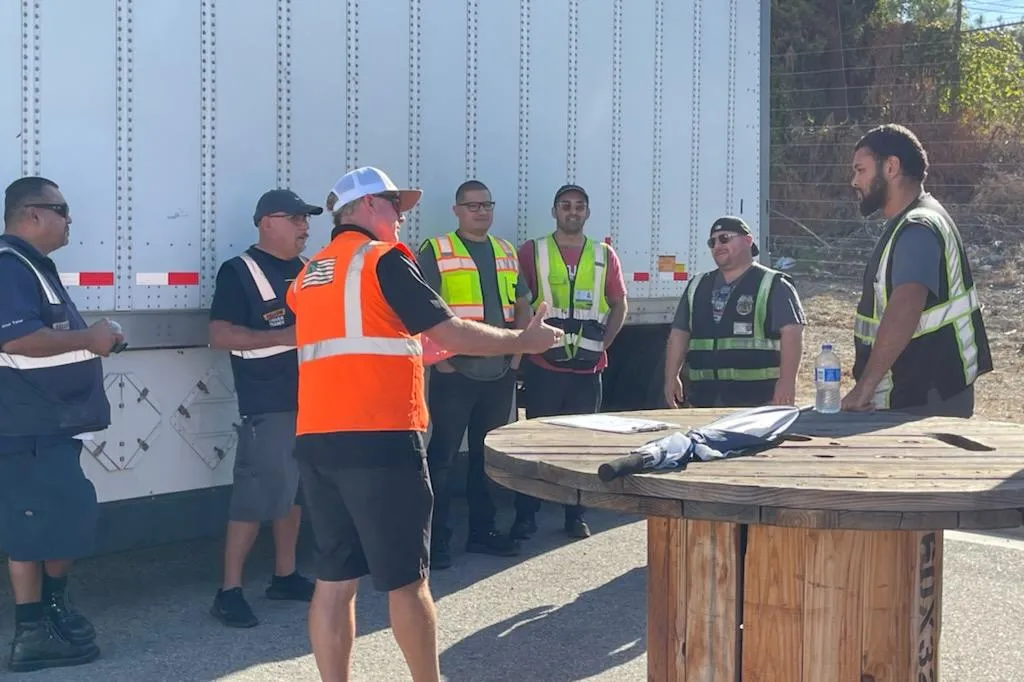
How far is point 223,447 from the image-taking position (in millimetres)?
5680

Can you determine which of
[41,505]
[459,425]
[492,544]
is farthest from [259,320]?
[492,544]

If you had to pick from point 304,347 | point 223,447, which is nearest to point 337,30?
point 223,447

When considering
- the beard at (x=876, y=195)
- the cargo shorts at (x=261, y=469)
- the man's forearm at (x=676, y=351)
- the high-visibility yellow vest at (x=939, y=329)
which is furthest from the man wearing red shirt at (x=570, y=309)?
the high-visibility yellow vest at (x=939, y=329)

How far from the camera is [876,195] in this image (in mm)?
4973

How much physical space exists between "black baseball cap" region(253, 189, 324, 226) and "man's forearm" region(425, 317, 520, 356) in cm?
170

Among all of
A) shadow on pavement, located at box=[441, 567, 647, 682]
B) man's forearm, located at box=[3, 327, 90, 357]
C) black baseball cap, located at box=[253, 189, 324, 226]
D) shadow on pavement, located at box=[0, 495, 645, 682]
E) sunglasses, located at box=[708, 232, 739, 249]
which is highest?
black baseball cap, located at box=[253, 189, 324, 226]

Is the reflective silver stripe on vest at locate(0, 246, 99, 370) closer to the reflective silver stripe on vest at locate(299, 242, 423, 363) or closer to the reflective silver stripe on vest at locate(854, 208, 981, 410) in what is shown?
the reflective silver stripe on vest at locate(299, 242, 423, 363)

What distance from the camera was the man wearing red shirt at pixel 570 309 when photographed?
22.3ft

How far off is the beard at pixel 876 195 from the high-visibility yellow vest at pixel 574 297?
2.06m

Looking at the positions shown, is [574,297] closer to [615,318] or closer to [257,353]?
[615,318]

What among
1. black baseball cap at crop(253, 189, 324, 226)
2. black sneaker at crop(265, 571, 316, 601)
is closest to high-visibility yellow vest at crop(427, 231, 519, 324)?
black baseball cap at crop(253, 189, 324, 226)

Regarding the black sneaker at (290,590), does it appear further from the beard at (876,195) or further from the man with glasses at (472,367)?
the beard at (876,195)

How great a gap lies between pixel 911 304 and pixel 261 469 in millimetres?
2758

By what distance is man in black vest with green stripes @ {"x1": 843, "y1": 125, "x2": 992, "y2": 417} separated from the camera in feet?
15.2
